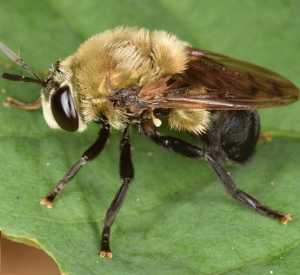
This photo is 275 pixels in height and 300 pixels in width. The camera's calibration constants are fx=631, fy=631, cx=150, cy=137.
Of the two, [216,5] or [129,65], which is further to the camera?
[216,5]

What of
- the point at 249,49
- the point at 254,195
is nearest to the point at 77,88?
the point at 254,195

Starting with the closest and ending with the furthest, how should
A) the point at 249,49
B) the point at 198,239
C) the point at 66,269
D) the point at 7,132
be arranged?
the point at 66,269 < the point at 198,239 < the point at 7,132 < the point at 249,49

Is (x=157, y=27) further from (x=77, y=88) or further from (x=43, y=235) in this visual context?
(x=43, y=235)

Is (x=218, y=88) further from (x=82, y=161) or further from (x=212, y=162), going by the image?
(x=82, y=161)

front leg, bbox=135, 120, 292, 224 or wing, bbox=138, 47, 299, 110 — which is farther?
front leg, bbox=135, 120, 292, 224

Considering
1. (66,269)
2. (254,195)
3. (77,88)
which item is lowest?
(66,269)

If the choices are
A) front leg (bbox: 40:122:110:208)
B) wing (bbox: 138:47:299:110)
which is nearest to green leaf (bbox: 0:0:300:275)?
front leg (bbox: 40:122:110:208)

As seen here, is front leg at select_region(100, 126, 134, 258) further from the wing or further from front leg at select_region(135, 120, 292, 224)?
the wing
